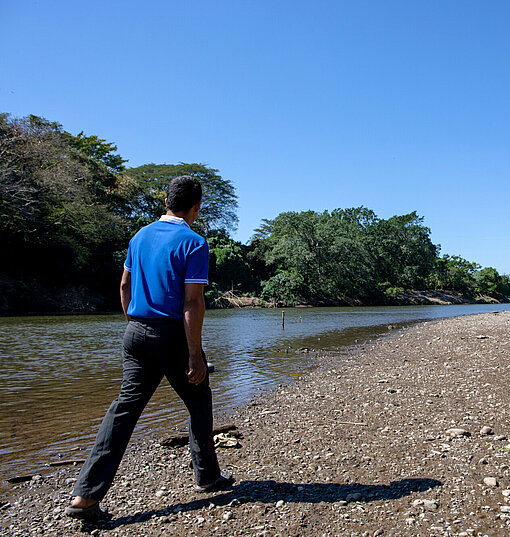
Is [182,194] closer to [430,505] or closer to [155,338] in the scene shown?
[155,338]

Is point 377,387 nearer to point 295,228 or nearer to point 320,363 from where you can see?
point 320,363

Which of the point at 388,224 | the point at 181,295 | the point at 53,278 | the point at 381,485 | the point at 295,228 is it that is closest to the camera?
the point at 181,295

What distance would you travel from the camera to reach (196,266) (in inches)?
114

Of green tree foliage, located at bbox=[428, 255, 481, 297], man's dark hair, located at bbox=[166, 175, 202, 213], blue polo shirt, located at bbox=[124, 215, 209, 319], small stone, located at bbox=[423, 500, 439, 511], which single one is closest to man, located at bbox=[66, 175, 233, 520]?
blue polo shirt, located at bbox=[124, 215, 209, 319]

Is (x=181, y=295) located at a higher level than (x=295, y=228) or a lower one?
lower

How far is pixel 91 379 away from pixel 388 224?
58.4 m

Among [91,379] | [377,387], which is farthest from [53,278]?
[377,387]

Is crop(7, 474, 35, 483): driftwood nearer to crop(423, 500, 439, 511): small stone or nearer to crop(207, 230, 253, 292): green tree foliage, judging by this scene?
crop(423, 500, 439, 511): small stone

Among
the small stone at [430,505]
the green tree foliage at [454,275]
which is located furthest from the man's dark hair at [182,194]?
the green tree foliage at [454,275]

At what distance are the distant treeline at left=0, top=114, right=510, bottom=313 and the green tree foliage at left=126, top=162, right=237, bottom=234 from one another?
→ 16cm

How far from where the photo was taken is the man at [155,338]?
287 cm

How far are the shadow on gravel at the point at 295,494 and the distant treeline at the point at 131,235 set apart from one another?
30130 millimetres

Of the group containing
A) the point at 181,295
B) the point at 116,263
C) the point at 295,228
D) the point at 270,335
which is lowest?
the point at 270,335

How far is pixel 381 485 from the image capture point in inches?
127
